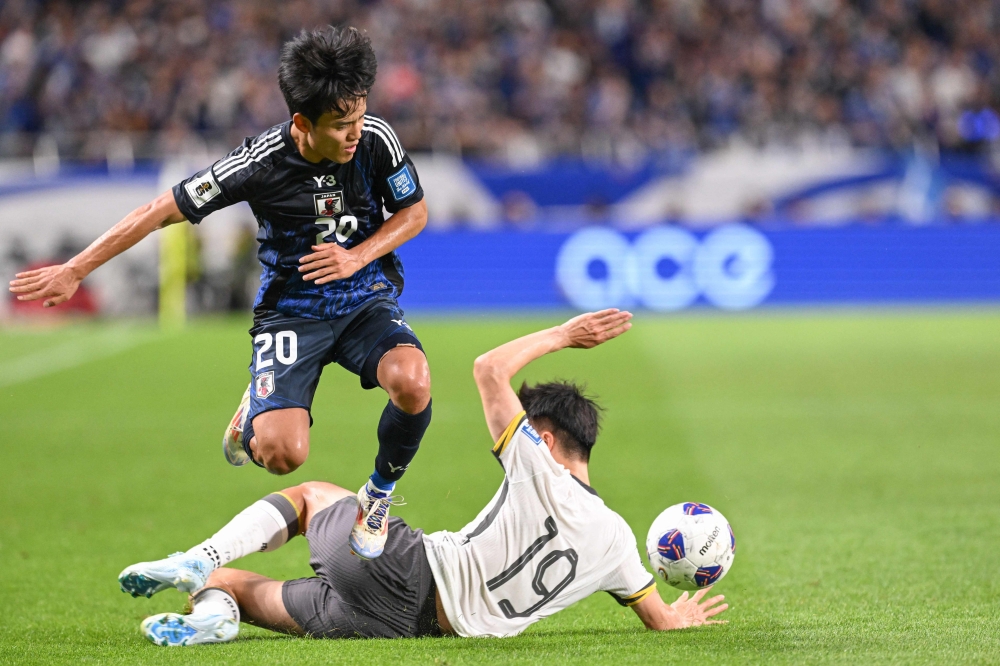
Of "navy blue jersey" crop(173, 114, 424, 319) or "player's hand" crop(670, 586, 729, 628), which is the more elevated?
"navy blue jersey" crop(173, 114, 424, 319)

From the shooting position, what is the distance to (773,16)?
83.4ft

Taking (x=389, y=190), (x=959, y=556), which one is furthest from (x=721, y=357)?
(x=389, y=190)

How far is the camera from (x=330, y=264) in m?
5.09

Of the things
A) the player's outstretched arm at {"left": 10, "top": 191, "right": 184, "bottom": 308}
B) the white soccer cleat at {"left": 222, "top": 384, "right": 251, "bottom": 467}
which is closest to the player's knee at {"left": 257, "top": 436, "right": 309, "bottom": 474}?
the white soccer cleat at {"left": 222, "top": 384, "right": 251, "bottom": 467}

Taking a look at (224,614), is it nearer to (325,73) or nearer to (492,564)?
(492,564)

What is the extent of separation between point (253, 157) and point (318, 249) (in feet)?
1.69

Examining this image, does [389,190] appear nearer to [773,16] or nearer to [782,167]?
[782,167]

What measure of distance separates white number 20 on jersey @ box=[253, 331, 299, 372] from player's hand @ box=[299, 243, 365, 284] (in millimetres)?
416

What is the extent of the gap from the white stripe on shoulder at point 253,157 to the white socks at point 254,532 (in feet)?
4.42

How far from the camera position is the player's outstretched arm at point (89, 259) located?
16.3 feet

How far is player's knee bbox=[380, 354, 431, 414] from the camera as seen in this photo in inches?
202

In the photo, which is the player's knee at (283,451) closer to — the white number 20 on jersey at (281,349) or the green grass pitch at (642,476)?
the white number 20 on jersey at (281,349)

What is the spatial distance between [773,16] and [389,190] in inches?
854

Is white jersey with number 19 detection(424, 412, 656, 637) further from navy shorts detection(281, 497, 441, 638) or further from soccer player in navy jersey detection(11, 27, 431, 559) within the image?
soccer player in navy jersey detection(11, 27, 431, 559)
